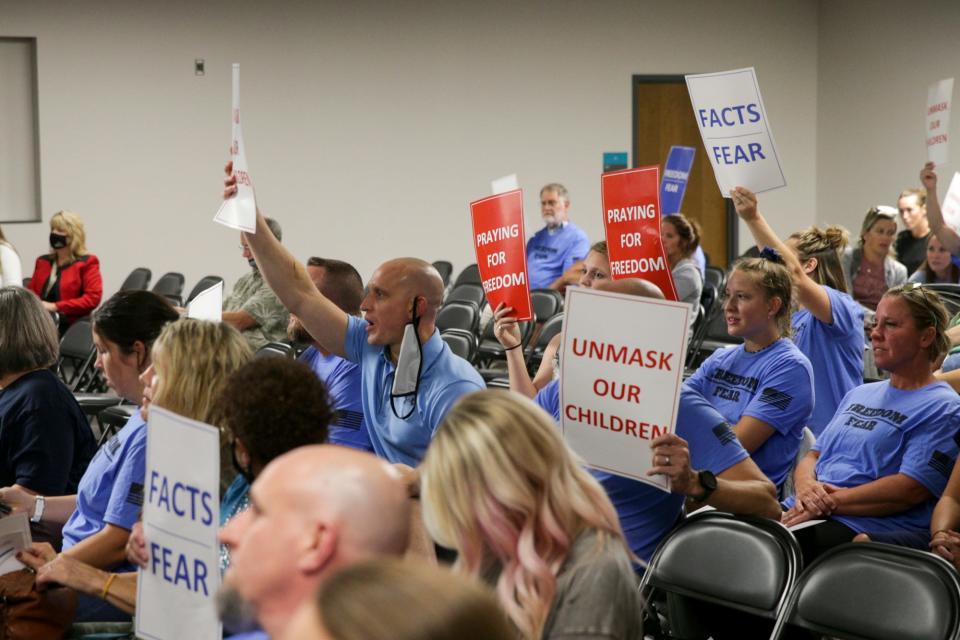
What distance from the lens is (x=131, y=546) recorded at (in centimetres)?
270

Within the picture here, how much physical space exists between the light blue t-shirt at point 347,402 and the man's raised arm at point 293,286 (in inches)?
15.6

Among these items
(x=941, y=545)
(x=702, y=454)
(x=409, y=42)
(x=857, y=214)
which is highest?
(x=409, y=42)

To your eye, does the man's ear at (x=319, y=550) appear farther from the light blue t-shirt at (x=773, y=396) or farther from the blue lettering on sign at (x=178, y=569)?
the light blue t-shirt at (x=773, y=396)

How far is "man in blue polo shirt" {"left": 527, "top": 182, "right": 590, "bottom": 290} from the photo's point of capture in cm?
1045

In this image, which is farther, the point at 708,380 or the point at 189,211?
the point at 189,211

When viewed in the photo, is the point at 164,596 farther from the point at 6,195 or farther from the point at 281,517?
the point at 6,195

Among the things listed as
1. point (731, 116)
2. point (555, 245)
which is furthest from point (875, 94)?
point (731, 116)

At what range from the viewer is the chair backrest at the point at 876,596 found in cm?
260

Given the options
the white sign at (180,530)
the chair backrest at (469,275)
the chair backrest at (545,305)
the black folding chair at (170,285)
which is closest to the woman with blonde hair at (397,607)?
the white sign at (180,530)

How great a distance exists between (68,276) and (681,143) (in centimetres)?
722

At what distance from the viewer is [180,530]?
2.55m

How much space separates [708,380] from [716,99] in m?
1.53

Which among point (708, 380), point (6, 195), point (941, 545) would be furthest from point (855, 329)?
point (6, 195)

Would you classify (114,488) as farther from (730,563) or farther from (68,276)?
(68,276)
